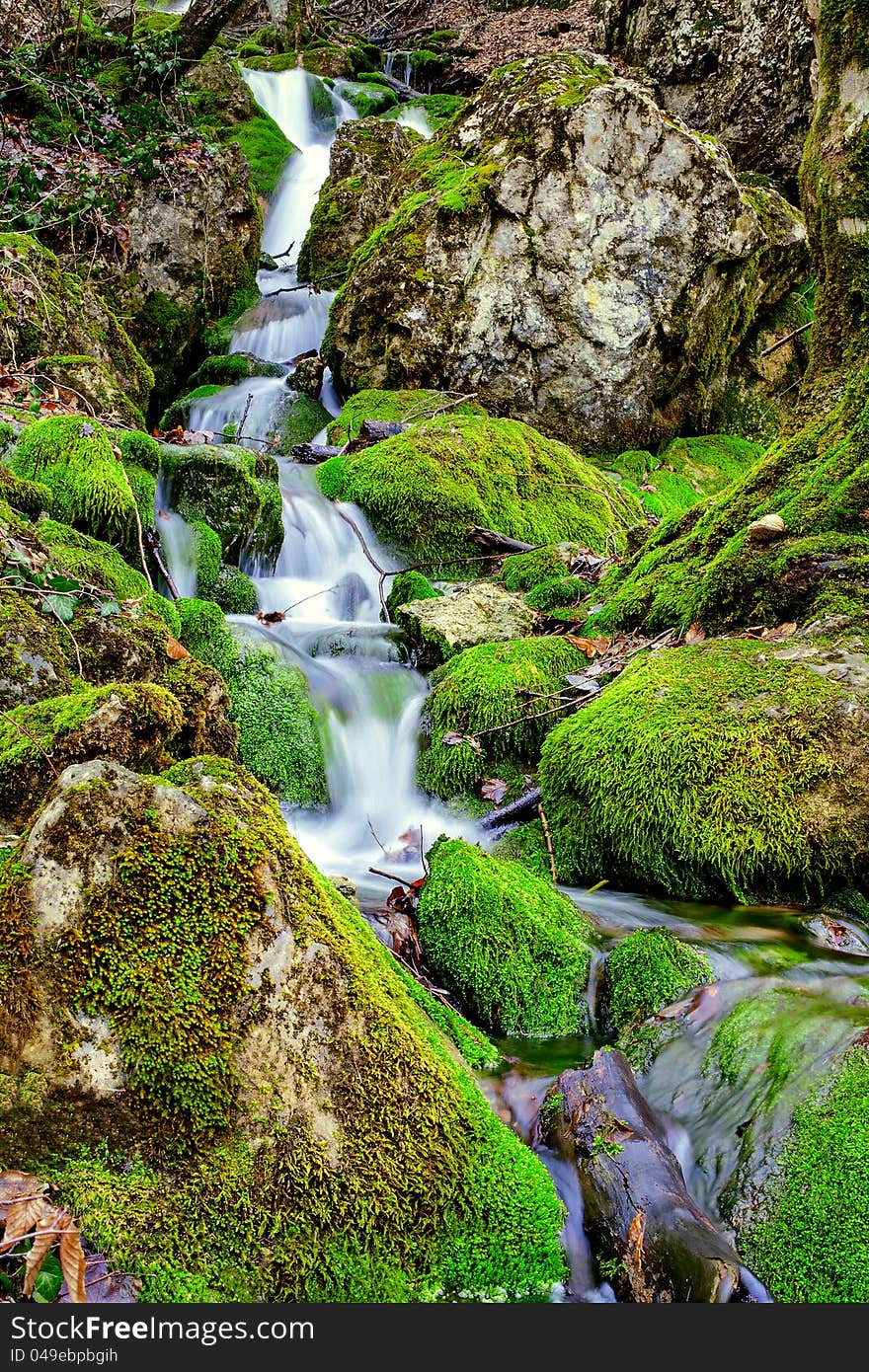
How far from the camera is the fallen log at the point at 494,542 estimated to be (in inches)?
310

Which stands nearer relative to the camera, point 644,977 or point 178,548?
point 644,977

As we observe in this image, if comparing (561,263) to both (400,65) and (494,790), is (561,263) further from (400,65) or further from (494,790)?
(400,65)

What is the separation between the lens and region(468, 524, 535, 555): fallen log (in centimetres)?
787

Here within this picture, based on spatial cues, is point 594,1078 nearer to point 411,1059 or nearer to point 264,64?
point 411,1059

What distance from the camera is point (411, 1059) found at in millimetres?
2059

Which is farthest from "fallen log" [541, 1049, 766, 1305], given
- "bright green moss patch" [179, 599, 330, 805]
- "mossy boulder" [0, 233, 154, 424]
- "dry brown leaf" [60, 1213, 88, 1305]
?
"mossy boulder" [0, 233, 154, 424]

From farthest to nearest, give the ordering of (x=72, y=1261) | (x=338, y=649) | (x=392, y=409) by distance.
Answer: (x=392, y=409) → (x=338, y=649) → (x=72, y=1261)

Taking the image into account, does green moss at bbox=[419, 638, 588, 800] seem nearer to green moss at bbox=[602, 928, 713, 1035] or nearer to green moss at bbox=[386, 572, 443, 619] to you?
green moss at bbox=[386, 572, 443, 619]

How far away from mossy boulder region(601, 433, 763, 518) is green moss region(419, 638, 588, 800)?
15.4 ft

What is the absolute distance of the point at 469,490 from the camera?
26.7 feet

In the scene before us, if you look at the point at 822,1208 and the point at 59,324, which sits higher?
the point at 59,324

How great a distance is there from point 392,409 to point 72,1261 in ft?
29.5

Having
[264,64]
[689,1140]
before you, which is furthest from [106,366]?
[264,64]

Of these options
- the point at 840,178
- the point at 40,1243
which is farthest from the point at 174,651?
the point at 840,178
